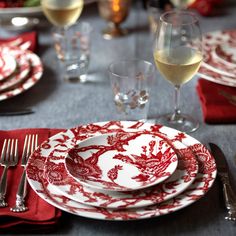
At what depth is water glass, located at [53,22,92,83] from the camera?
1.28 m

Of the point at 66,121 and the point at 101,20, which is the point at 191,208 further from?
the point at 101,20

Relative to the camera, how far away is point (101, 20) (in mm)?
1653

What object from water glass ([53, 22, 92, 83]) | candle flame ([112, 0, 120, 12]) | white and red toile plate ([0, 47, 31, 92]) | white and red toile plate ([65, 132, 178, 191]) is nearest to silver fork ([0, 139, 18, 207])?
white and red toile plate ([65, 132, 178, 191])

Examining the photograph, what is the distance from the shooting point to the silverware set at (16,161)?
80cm

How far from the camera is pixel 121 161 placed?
0.87 metres

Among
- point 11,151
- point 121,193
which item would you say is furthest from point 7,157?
point 121,193

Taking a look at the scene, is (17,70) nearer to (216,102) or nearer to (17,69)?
(17,69)

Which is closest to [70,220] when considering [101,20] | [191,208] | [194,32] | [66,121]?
[191,208]

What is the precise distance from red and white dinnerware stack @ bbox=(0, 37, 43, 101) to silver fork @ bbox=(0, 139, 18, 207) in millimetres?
176

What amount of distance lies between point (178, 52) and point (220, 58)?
232 millimetres

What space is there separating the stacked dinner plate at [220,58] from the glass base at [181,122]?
0.13 metres

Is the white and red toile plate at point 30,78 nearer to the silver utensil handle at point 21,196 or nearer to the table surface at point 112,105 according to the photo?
the table surface at point 112,105

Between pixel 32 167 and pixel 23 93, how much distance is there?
0.38 meters

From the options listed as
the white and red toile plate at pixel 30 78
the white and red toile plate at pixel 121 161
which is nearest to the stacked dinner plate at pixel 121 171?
the white and red toile plate at pixel 121 161
